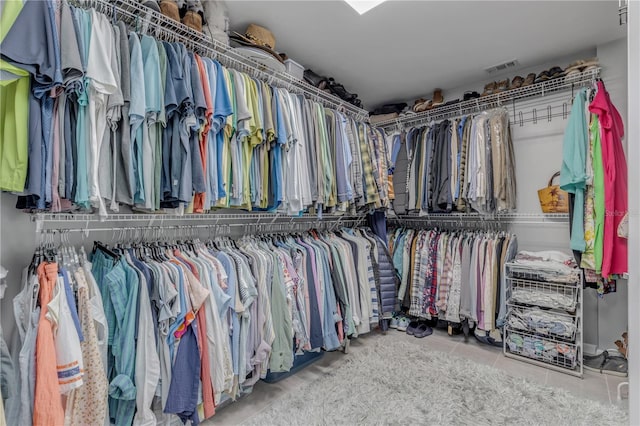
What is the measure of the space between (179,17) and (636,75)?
1.97m

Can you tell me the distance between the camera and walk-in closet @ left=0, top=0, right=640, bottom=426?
113cm

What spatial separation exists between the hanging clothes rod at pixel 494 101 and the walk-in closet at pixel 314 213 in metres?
0.02

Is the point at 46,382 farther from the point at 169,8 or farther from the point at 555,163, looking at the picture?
the point at 555,163

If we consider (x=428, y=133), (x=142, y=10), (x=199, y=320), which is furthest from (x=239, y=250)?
(x=428, y=133)

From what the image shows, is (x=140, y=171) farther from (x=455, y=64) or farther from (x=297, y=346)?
(x=455, y=64)

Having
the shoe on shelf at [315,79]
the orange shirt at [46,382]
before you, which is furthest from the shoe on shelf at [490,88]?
the orange shirt at [46,382]

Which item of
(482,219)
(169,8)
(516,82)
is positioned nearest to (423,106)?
(516,82)

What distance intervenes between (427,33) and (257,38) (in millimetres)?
1319

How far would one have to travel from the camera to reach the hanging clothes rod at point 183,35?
4.69 ft

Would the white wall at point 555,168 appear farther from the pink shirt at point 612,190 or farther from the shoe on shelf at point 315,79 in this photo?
the shoe on shelf at point 315,79

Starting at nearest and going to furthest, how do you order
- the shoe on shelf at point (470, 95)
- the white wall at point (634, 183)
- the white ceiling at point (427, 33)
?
the white wall at point (634, 183) < the white ceiling at point (427, 33) < the shoe on shelf at point (470, 95)

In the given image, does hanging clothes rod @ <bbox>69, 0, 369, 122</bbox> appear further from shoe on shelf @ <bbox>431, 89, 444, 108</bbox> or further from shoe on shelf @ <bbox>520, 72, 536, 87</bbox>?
shoe on shelf @ <bbox>520, 72, 536, 87</bbox>

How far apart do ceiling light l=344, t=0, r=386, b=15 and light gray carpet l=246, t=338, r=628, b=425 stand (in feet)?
8.35

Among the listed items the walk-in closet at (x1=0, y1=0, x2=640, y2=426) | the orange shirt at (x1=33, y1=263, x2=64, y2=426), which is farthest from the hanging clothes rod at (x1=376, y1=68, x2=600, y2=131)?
the orange shirt at (x1=33, y1=263, x2=64, y2=426)
